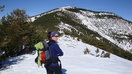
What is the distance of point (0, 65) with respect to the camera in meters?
10.1

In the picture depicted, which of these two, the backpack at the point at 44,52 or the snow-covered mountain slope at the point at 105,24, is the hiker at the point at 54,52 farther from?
the snow-covered mountain slope at the point at 105,24

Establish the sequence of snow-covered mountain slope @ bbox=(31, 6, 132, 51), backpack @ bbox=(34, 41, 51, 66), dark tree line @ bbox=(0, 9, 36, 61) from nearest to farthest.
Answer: backpack @ bbox=(34, 41, 51, 66)
dark tree line @ bbox=(0, 9, 36, 61)
snow-covered mountain slope @ bbox=(31, 6, 132, 51)

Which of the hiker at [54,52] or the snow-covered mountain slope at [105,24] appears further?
the snow-covered mountain slope at [105,24]

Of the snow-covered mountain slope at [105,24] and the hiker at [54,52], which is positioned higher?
the snow-covered mountain slope at [105,24]

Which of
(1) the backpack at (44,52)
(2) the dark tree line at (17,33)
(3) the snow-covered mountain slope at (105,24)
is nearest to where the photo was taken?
(1) the backpack at (44,52)

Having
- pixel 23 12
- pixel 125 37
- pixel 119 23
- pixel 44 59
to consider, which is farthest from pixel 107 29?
pixel 44 59

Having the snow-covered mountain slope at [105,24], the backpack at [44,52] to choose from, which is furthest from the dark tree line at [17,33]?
the snow-covered mountain slope at [105,24]

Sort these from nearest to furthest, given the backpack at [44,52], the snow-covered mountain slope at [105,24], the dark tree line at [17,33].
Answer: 1. the backpack at [44,52]
2. the dark tree line at [17,33]
3. the snow-covered mountain slope at [105,24]

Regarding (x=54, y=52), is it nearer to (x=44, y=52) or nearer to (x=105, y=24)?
(x=44, y=52)

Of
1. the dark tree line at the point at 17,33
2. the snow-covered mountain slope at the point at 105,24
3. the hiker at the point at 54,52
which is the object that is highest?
the snow-covered mountain slope at the point at 105,24

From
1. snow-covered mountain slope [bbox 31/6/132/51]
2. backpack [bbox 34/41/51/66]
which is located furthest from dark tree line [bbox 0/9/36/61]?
snow-covered mountain slope [bbox 31/6/132/51]

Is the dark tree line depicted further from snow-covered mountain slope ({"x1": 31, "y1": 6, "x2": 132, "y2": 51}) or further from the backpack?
snow-covered mountain slope ({"x1": 31, "y1": 6, "x2": 132, "y2": 51})

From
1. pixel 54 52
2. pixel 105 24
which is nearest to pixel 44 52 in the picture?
pixel 54 52

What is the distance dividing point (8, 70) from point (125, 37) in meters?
90.4
